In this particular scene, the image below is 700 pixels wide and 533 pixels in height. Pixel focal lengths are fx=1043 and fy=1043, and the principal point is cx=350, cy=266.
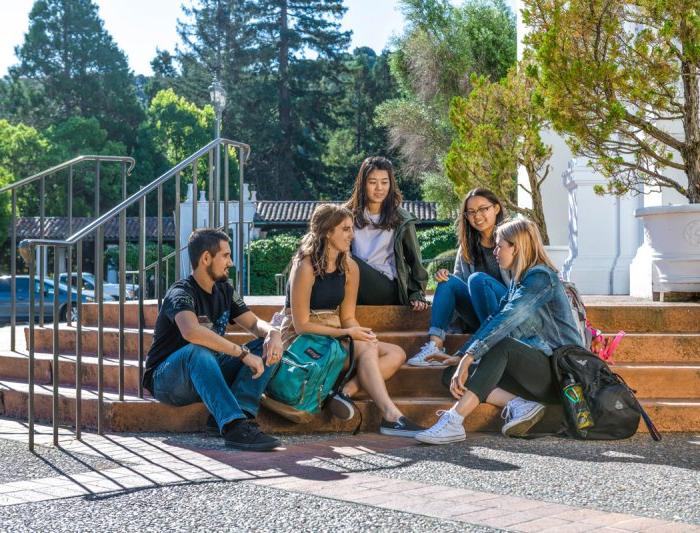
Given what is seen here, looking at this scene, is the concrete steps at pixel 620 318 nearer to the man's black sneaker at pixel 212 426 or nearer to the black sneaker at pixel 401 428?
the black sneaker at pixel 401 428

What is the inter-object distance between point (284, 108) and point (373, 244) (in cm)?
5015

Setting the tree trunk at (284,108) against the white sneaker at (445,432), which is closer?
the white sneaker at (445,432)

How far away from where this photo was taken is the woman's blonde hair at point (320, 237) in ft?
19.9

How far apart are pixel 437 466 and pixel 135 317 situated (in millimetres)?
3557

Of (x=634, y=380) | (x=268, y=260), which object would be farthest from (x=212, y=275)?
(x=268, y=260)

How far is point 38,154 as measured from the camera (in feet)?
172

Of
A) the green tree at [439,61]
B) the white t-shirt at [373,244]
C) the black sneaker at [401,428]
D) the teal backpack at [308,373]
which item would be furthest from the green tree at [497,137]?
the green tree at [439,61]

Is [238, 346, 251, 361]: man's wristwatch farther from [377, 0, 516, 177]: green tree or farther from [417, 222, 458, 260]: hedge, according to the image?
[417, 222, 458, 260]: hedge

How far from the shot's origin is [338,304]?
20.2ft

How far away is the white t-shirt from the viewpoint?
690 cm

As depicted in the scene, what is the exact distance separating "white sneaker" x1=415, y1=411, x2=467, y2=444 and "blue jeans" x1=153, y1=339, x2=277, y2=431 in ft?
3.05

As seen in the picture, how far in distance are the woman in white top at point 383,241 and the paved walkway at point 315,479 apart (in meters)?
1.42

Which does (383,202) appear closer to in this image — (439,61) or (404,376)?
(404,376)

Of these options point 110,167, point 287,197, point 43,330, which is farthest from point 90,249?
point 43,330
